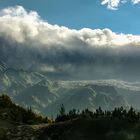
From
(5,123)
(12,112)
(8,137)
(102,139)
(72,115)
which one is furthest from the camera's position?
(12,112)

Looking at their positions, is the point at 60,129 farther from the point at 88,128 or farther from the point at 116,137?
the point at 116,137

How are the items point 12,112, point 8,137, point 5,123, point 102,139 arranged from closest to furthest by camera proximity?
point 102,139, point 8,137, point 5,123, point 12,112

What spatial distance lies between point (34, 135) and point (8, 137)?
9174 millimetres

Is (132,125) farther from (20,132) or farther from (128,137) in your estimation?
(20,132)

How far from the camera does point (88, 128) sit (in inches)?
4572

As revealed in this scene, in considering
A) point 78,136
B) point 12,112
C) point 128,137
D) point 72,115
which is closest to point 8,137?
point 78,136

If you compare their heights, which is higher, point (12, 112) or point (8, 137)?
point (12, 112)

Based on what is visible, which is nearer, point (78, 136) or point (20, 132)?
point (78, 136)

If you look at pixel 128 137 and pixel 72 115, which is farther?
pixel 72 115

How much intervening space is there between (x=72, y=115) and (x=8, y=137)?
5718cm

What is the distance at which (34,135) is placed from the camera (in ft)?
383

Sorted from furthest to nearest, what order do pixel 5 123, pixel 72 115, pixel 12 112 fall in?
pixel 12 112, pixel 72 115, pixel 5 123

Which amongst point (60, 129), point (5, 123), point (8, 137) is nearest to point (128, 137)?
point (60, 129)

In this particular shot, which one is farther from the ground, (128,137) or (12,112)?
(12,112)
